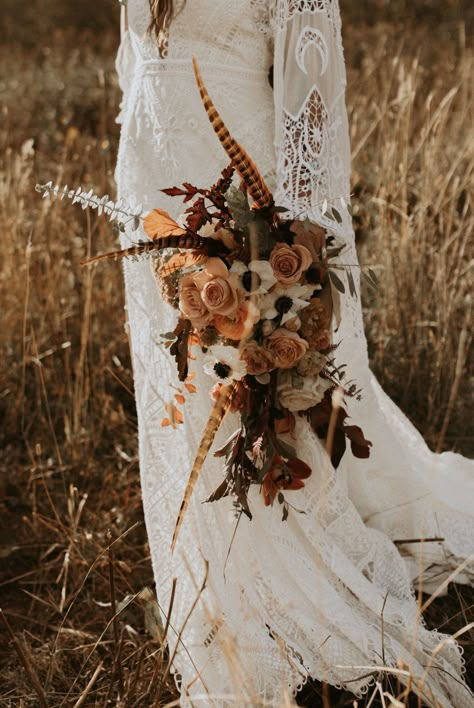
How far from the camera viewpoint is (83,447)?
9.53ft

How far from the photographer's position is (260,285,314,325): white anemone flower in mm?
1490

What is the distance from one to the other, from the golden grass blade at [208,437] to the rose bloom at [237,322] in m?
0.15

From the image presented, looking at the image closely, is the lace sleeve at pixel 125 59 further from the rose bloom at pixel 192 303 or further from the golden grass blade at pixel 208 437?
the golden grass blade at pixel 208 437

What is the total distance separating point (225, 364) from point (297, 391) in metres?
0.16

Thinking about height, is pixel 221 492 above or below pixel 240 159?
below

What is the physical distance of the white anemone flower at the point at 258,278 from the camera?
1463 mm

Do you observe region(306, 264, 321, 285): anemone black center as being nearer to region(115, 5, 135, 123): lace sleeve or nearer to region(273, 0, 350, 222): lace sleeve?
region(273, 0, 350, 222): lace sleeve

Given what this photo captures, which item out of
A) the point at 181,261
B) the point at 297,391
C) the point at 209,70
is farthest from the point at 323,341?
the point at 209,70

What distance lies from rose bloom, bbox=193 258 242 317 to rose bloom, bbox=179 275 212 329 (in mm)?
11

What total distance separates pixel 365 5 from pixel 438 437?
6.51 metres

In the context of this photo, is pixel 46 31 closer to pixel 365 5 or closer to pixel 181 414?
pixel 365 5

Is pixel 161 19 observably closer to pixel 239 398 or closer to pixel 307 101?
pixel 307 101

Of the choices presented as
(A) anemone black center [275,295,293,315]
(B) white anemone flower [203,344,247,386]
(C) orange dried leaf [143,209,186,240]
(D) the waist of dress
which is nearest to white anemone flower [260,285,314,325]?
(A) anemone black center [275,295,293,315]

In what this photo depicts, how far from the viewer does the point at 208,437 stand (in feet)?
5.00
